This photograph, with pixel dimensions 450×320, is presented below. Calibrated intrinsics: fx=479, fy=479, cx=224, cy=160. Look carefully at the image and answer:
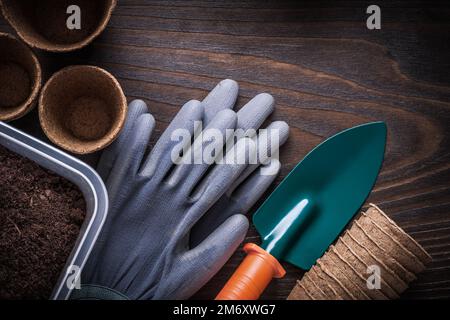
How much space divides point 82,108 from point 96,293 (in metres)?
0.33

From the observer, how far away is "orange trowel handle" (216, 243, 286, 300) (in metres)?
0.79

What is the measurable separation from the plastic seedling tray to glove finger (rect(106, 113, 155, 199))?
0.11m

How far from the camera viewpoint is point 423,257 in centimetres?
80

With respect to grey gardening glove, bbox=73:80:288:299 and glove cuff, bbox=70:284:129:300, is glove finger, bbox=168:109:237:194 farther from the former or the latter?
glove cuff, bbox=70:284:129:300

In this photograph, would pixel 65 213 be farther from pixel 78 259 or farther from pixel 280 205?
pixel 280 205

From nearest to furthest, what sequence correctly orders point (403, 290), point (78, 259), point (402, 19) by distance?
point (78, 259)
point (403, 290)
point (402, 19)

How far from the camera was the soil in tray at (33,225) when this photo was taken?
713 millimetres

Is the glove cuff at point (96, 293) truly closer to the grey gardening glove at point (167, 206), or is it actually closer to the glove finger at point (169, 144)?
the grey gardening glove at point (167, 206)

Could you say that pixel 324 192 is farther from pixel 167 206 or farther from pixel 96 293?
pixel 96 293

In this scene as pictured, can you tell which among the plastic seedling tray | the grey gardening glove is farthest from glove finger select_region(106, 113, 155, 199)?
the plastic seedling tray

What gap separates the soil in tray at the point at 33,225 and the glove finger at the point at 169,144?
153mm

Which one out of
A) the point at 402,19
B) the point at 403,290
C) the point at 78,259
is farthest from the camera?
the point at 402,19

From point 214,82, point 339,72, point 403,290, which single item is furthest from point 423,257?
point 214,82

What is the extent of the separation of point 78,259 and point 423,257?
0.56m
